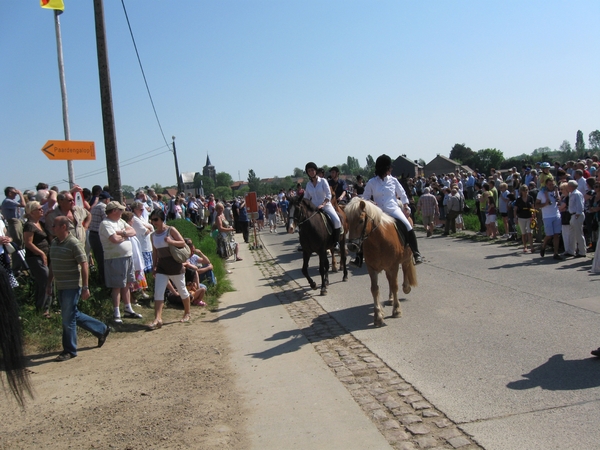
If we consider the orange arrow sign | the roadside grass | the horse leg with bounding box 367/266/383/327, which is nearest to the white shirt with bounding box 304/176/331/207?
the roadside grass

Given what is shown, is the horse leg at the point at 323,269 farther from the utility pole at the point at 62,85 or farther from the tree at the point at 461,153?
the tree at the point at 461,153

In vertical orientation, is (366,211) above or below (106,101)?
below

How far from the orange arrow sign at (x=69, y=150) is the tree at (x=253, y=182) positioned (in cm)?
13703

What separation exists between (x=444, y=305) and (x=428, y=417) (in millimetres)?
4204

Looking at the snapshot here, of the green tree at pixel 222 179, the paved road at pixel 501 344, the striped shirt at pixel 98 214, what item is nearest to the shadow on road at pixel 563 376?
the paved road at pixel 501 344

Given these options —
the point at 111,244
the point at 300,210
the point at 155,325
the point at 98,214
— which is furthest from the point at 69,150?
the point at 300,210

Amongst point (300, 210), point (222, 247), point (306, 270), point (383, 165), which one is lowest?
point (306, 270)

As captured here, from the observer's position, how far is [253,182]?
15625 centimetres

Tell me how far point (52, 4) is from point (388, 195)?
9.17 m

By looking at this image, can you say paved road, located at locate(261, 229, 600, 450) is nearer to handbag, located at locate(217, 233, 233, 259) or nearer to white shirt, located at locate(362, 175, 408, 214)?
white shirt, located at locate(362, 175, 408, 214)

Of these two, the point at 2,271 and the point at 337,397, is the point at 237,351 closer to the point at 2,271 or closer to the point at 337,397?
the point at 337,397

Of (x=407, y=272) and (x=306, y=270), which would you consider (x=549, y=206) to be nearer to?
(x=407, y=272)

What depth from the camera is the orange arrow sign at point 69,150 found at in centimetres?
965

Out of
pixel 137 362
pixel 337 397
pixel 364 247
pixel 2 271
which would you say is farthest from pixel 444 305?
pixel 2 271
